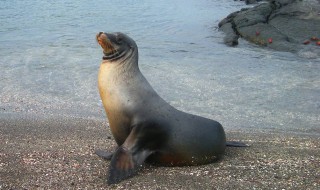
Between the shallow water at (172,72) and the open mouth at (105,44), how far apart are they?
261cm

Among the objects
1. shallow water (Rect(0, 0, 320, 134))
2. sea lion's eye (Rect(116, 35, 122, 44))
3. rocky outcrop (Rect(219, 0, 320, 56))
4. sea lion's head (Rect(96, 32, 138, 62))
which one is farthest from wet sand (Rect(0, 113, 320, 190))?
rocky outcrop (Rect(219, 0, 320, 56))

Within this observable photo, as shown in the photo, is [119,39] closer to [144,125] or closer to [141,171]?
[144,125]

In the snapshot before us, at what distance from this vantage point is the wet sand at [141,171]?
12.1 ft

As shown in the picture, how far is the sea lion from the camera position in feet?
13.4

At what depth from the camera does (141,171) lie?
402 cm

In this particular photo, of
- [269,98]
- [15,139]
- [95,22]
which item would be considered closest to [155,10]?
[95,22]

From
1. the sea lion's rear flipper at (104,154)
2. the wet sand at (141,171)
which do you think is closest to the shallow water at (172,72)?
the wet sand at (141,171)

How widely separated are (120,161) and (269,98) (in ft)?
16.7

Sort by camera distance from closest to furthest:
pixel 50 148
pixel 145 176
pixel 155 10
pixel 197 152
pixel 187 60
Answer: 1. pixel 145 176
2. pixel 197 152
3. pixel 50 148
4. pixel 187 60
5. pixel 155 10

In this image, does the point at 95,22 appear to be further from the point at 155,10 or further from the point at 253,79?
the point at 253,79

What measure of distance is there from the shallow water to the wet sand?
1737mm

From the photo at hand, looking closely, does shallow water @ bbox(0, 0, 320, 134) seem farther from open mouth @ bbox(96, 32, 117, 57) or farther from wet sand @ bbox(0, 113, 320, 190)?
open mouth @ bbox(96, 32, 117, 57)

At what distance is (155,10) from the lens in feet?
77.9

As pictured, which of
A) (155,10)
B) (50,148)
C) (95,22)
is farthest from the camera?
(155,10)
